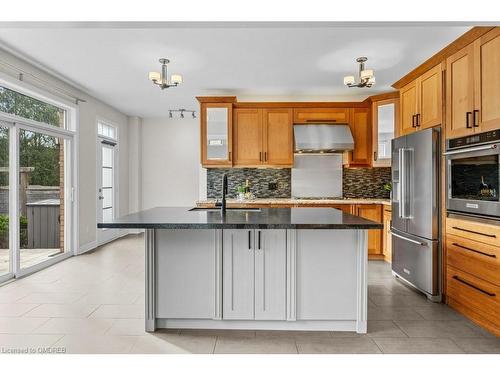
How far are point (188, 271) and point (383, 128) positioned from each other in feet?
12.3

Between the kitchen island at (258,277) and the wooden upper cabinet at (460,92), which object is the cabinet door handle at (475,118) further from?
the kitchen island at (258,277)

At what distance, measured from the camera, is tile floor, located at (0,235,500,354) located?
8.01 feet

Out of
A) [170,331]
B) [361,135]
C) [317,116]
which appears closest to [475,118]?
[361,135]

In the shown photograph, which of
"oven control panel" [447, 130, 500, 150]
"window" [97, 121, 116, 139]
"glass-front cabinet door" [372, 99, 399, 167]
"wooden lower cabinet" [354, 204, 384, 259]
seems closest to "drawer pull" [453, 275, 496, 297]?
"oven control panel" [447, 130, 500, 150]

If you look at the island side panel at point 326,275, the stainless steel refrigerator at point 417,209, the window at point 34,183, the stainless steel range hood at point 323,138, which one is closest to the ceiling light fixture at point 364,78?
the stainless steel refrigerator at point 417,209

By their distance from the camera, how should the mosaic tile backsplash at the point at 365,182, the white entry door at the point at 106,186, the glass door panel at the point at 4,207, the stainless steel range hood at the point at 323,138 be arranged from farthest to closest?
the white entry door at the point at 106,186, the mosaic tile backsplash at the point at 365,182, the stainless steel range hood at the point at 323,138, the glass door panel at the point at 4,207

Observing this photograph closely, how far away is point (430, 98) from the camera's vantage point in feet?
11.5

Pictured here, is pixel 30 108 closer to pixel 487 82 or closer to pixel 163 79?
pixel 163 79

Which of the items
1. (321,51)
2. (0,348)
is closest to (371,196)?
(321,51)

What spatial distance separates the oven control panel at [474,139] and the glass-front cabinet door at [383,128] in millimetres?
1985

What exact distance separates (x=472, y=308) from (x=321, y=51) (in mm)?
2815

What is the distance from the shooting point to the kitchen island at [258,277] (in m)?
2.66
